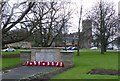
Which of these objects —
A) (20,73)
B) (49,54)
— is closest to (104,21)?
(49,54)

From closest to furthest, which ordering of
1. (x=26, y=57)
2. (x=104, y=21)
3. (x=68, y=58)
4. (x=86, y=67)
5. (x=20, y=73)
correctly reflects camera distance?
(x=20, y=73), (x=86, y=67), (x=68, y=58), (x=26, y=57), (x=104, y=21)

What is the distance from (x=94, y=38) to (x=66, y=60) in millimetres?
37381

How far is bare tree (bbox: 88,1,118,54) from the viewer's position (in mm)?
57081

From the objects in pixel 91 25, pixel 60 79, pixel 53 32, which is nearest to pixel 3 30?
pixel 60 79

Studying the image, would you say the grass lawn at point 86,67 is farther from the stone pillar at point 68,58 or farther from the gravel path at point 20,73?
the gravel path at point 20,73

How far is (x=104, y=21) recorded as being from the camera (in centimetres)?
5753

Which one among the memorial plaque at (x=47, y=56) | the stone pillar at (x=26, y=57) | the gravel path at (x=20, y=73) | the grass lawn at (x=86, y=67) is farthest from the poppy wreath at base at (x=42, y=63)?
the gravel path at (x=20, y=73)

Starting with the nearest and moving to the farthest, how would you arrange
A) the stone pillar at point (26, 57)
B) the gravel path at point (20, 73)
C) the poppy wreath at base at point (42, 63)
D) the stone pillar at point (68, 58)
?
the gravel path at point (20, 73) < the poppy wreath at base at point (42, 63) < the stone pillar at point (68, 58) < the stone pillar at point (26, 57)

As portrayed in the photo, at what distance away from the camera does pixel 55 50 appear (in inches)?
996

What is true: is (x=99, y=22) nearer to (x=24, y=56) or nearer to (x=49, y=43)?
(x=49, y=43)

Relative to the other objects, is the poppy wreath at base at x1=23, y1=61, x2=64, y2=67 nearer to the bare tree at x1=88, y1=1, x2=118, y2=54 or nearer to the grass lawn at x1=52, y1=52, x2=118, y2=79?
the grass lawn at x1=52, y1=52, x2=118, y2=79

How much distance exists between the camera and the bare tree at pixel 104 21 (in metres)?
57.1

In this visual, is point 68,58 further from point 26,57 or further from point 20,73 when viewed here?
point 20,73

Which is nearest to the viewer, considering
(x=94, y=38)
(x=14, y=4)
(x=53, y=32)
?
(x=14, y=4)
